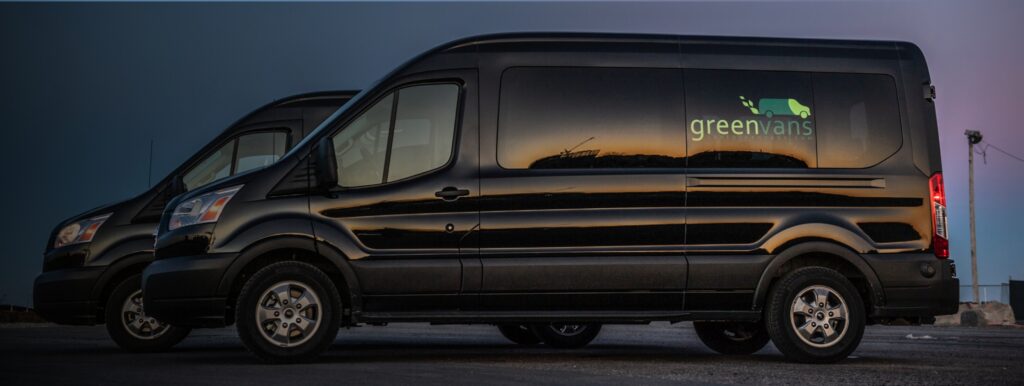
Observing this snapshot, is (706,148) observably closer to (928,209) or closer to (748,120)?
(748,120)

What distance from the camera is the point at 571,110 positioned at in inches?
355

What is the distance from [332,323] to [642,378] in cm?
233

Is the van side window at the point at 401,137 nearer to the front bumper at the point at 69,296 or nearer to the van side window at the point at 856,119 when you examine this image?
the van side window at the point at 856,119

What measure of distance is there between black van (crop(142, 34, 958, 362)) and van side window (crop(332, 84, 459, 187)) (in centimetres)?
2

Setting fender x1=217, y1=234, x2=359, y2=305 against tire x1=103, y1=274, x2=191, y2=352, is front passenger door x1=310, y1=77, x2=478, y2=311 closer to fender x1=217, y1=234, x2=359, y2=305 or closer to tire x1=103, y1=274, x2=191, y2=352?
fender x1=217, y1=234, x2=359, y2=305

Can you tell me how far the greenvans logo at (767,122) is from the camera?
9.17m

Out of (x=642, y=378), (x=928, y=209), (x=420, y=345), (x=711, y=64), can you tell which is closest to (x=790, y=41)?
(x=711, y=64)

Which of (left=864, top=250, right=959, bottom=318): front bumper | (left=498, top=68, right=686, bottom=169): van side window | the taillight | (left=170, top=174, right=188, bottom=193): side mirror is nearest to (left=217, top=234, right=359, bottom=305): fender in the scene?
(left=498, top=68, right=686, bottom=169): van side window

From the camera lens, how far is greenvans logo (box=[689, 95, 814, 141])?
361 inches

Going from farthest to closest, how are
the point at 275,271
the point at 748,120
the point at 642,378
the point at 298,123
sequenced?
1. the point at 298,123
2. the point at 748,120
3. the point at 275,271
4. the point at 642,378

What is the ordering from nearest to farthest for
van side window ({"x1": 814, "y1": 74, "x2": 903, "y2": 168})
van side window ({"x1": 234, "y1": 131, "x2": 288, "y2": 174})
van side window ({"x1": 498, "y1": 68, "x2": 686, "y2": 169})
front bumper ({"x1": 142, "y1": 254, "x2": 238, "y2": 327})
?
front bumper ({"x1": 142, "y1": 254, "x2": 238, "y2": 327}) < van side window ({"x1": 498, "y1": 68, "x2": 686, "y2": 169}) < van side window ({"x1": 814, "y1": 74, "x2": 903, "y2": 168}) < van side window ({"x1": 234, "y1": 131, "x2": 288, "y2": 174})

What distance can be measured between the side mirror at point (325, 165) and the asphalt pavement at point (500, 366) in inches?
51.4

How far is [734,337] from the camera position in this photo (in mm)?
10633

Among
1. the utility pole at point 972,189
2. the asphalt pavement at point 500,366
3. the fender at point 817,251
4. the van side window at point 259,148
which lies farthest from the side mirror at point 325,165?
the utility pole at point 972,189
